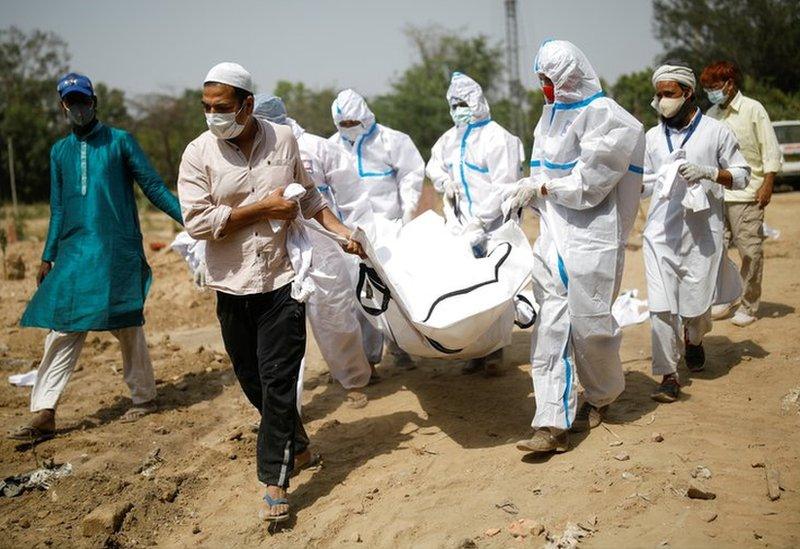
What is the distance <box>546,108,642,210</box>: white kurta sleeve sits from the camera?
3900 millimetres

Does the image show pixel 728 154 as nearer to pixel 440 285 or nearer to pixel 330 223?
pixel 440 285

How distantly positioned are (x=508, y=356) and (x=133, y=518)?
3.16 meters

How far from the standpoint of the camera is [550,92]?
4062mm

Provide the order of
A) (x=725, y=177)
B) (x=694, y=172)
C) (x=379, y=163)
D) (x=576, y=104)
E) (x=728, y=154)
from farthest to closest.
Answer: (x=379, y=163) → (x=728, y=154) → (x=725, y=177) → (x=694, y=172) → (x=576, y=104)

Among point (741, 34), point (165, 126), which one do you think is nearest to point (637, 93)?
point (741, 34)

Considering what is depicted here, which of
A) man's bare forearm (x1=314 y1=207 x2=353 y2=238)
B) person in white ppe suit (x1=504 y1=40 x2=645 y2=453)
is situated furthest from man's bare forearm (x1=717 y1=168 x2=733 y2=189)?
man's bare forearm (x1=314 y1=207 x2=353 y2=238)

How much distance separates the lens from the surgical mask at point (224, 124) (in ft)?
11.8

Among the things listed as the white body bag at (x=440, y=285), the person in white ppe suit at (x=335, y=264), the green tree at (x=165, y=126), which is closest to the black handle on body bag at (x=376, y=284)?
the white body bag at (x=440, y=285)

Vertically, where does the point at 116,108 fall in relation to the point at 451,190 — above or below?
above

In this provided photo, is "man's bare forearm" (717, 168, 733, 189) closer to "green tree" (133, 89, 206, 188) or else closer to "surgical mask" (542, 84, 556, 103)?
"surgical mask" (542, 84, 556, 103)

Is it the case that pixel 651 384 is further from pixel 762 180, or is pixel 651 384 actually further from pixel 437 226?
pixel 762 180

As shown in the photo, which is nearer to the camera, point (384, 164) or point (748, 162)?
point (384, 164)

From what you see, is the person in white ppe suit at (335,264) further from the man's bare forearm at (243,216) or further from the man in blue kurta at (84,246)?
the man's bare forearm at (243,216)

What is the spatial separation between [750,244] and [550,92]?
123 inches
